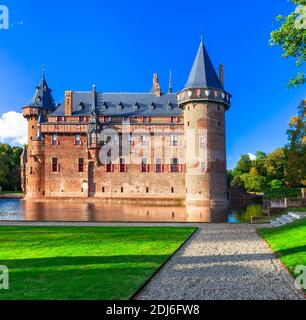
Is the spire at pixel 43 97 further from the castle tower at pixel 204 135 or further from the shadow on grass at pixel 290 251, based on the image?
the shadow on grass at pixel 290 251

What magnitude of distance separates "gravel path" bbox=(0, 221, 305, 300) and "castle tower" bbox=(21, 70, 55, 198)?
3935 centimetres

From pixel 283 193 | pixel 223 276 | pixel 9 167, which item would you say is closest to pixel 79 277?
pixel 223 276

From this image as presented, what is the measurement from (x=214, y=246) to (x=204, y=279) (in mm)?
4059

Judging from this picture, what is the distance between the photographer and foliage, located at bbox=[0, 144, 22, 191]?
63.0 metres

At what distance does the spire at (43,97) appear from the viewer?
49938mm

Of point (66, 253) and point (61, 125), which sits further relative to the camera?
point (61, 125)

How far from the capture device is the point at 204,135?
38500 millimetres

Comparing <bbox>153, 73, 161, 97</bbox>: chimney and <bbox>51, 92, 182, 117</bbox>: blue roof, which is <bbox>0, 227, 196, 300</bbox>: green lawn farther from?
<bbox>153, 73, 161, 97</bbox>: chimney

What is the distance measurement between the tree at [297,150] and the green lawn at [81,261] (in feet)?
66.8

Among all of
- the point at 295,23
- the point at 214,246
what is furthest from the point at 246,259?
the point at 295,23

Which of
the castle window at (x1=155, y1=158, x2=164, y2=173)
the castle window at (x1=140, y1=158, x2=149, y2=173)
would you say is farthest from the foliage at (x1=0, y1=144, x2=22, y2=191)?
the castle window at (x1=155, y1=158, x2=164, y2=173)

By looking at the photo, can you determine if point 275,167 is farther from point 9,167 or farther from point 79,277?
point 79,277

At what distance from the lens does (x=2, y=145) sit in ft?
233

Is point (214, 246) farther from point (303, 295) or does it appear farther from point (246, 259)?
point (303, 295)
